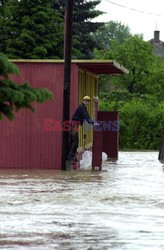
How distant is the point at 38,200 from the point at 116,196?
1.60 meters

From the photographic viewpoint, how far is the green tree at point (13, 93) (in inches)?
301

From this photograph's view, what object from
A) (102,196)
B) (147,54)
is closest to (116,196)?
(102,196)

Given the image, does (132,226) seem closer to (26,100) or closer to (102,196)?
(102,196)

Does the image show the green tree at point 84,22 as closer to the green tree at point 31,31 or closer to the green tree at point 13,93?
the green tree at point 31,31

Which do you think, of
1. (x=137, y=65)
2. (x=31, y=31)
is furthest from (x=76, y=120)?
(x=137, y=65)

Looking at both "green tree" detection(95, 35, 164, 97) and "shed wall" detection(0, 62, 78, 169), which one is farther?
"green tree" detection(95, 35, 164, 97)

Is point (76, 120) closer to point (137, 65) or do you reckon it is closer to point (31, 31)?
point (31, 31)

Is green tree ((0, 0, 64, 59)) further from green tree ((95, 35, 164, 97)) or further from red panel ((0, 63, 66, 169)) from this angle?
red panel ((0, 63, 66, 169))

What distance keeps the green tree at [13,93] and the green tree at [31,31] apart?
4132 cm

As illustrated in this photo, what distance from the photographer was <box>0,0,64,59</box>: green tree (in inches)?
1949

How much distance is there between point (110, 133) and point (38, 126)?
199 inches

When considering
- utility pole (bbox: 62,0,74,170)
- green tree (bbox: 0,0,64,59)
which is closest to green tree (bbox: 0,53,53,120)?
utility pole (bbox: 62,0,74,170)

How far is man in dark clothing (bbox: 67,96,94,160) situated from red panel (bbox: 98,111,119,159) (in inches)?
184

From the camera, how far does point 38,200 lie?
1546 cm
